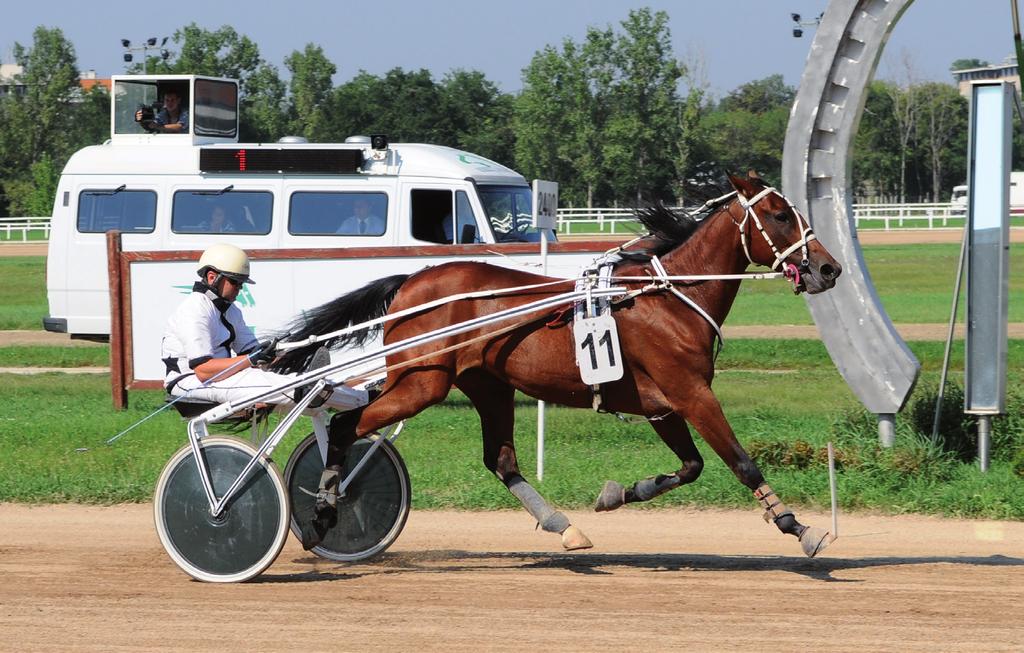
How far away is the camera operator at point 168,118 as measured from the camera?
15852 mm

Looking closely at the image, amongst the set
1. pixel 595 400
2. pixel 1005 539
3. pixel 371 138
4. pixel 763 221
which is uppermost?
pixel 371 138

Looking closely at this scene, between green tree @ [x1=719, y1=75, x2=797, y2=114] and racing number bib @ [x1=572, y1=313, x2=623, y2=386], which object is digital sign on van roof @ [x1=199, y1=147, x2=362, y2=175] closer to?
racing number bib @ [x1=572, y1=313, x2=623, y2=386]

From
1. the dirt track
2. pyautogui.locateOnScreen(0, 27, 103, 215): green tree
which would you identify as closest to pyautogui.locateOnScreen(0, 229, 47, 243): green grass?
pyautogui.locateOnScreen(0, 27, 103, 215): green tree

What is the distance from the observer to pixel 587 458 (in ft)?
33.9

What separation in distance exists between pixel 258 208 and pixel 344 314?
304 inches

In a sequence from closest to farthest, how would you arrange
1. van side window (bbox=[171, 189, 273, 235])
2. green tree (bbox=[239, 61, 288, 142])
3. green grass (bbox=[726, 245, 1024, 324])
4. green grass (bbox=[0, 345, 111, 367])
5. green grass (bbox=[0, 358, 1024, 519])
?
green grass (bbox=[0, 358, 1024, 519]), van side window (bbox=[171, 189, 273, 235]), green grass (bbox=[0, 345, 111, 367]), green grass (bbox=[726, 245, 1024, 324]), green tree (bbox=[239, 61, 288, 142])

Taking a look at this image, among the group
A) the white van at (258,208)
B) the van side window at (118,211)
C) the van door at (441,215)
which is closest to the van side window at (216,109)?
the white van at (258,208)

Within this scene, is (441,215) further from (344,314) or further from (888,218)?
(888,218)

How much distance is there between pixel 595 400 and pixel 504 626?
4.84 ft

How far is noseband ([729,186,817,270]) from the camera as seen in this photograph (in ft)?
22.0

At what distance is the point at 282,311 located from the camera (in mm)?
12844

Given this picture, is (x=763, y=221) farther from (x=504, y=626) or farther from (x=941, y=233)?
(x=941, y=233)

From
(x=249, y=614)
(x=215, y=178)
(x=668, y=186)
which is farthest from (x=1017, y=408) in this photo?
(x=215, y=178)

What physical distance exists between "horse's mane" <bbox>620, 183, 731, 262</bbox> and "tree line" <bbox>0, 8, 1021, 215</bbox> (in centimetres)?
4551
